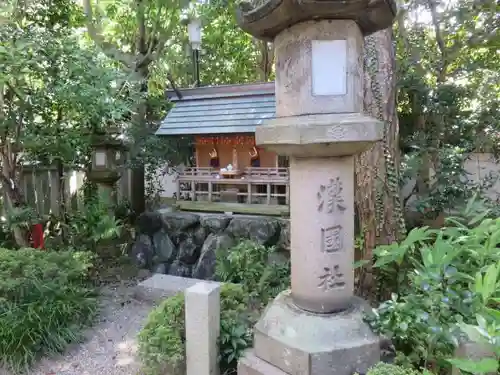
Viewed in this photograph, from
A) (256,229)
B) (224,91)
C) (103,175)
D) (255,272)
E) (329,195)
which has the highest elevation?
(224,91)

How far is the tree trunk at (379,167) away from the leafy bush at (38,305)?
3.51 m

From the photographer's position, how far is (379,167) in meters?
4.11

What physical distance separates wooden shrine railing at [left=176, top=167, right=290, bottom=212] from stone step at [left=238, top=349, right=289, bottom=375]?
348 centimetres

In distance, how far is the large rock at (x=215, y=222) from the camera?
6.51 meters

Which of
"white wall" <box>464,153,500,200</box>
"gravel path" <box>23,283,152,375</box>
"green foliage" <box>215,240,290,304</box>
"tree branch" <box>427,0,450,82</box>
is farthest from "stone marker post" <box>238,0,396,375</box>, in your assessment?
"white wall" <box>464,153,500,200</box>

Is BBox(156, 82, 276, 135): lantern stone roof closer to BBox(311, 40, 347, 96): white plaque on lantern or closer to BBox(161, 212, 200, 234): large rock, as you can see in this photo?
BBox(161, 212, 200, 234): large rock

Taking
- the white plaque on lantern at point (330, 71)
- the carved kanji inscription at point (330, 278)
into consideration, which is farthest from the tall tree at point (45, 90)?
the carved kanji inscription at point (330, 278)

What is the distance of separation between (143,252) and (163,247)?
1.35 ft

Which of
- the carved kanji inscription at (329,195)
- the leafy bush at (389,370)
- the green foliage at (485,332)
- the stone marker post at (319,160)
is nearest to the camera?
the green foliage at (485,332)

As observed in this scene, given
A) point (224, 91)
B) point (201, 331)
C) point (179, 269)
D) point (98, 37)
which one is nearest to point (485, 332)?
point (201, 331)

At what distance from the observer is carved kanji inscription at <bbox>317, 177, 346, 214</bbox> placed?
2762 mm

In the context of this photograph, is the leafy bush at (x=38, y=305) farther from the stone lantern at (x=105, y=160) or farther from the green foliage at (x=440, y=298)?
the green foliage at (x=440, y=298)

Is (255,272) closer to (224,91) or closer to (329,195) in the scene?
(329,195)

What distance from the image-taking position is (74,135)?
6.14 metres
